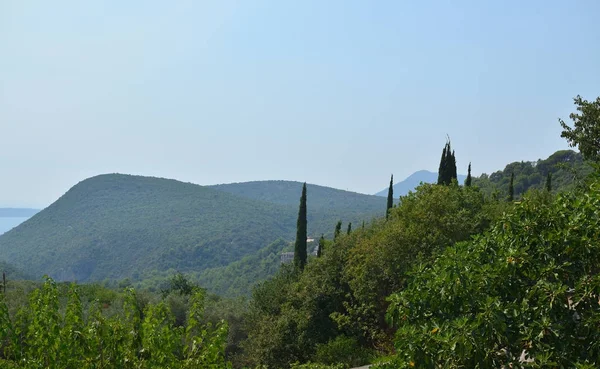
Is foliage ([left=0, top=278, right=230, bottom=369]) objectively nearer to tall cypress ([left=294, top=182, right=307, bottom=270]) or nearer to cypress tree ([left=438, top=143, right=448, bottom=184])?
tall cypress ([left=294, top=182, right=307, bottom=270])

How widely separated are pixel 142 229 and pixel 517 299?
15188 cm

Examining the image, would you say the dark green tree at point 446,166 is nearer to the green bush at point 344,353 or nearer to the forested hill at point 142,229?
the green bush at point 344,353

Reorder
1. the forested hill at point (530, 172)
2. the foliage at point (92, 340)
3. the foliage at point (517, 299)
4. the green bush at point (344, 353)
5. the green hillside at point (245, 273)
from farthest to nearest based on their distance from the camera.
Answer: the green hillside at point (245, 273), the forested hill at point (530, 172), the green bush at point (344, 353), the foliage at point (92, 340), the foliage at point (517, 299)

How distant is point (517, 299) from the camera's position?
521 cm

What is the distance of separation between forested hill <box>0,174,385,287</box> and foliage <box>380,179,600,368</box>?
12514 centimetres

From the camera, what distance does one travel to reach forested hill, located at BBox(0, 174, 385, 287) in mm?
134125

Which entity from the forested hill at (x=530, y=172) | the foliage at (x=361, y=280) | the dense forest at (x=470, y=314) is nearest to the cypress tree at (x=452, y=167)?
the foliage at (x=361, y=280)

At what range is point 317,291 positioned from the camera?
24.5 m

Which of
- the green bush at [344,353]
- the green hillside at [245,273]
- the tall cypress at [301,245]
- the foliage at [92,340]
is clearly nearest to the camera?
the foliage at [92,340]

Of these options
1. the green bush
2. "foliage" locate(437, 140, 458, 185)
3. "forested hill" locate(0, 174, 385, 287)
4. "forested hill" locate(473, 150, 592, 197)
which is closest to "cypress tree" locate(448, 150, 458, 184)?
"foliage" locate(437, 140, 458, 185)

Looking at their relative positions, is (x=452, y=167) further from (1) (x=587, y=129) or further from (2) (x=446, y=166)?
(1) (x=587, y=129)

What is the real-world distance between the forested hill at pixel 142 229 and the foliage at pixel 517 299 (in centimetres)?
12514

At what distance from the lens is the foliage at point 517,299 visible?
15.7ft

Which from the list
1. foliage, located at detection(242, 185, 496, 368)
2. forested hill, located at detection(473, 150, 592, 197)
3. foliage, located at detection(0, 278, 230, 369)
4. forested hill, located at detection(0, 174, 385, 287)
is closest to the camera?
foliage, located at detection(0, 278, 230, 369)
